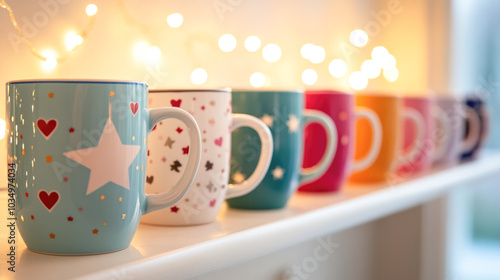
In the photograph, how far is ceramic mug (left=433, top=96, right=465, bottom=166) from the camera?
3.60ft

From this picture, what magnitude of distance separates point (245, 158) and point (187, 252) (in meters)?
0.22

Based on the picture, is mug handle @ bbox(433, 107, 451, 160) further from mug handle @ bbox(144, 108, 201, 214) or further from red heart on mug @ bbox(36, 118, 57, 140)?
red heart on mug @ bbox(36, 118, 57, 140)

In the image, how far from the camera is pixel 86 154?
44cm

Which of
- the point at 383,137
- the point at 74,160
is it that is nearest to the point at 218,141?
the point at 74,160

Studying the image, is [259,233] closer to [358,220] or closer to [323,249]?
[358,220]

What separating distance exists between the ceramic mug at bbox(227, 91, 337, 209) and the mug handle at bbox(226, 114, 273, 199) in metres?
0.03

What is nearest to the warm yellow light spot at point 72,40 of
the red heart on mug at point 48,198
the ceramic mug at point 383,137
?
the red heart on mug at point 48,198

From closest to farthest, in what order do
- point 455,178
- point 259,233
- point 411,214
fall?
point 259,233, point 455,178, point 411,214

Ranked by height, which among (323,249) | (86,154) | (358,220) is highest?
(86,154)

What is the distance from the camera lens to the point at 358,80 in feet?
3.82

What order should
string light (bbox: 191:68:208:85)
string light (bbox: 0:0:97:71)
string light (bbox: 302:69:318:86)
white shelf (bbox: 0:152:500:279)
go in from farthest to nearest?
string light (bbox: 302:69:318:86) → string light (bbox: 191:68:208:85) → string light (bbox: 0:0:97:71) → white shelf (bbox: 0:152:500:279)

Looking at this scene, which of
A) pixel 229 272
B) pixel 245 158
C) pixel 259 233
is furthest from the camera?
pixel 229 272

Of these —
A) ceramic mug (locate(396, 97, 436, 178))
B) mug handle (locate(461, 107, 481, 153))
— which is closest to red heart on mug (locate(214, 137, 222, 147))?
ceramic mug (locate(396, 97, 436, 178))

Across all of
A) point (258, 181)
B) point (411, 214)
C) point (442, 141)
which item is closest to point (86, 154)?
point (258, 181)
